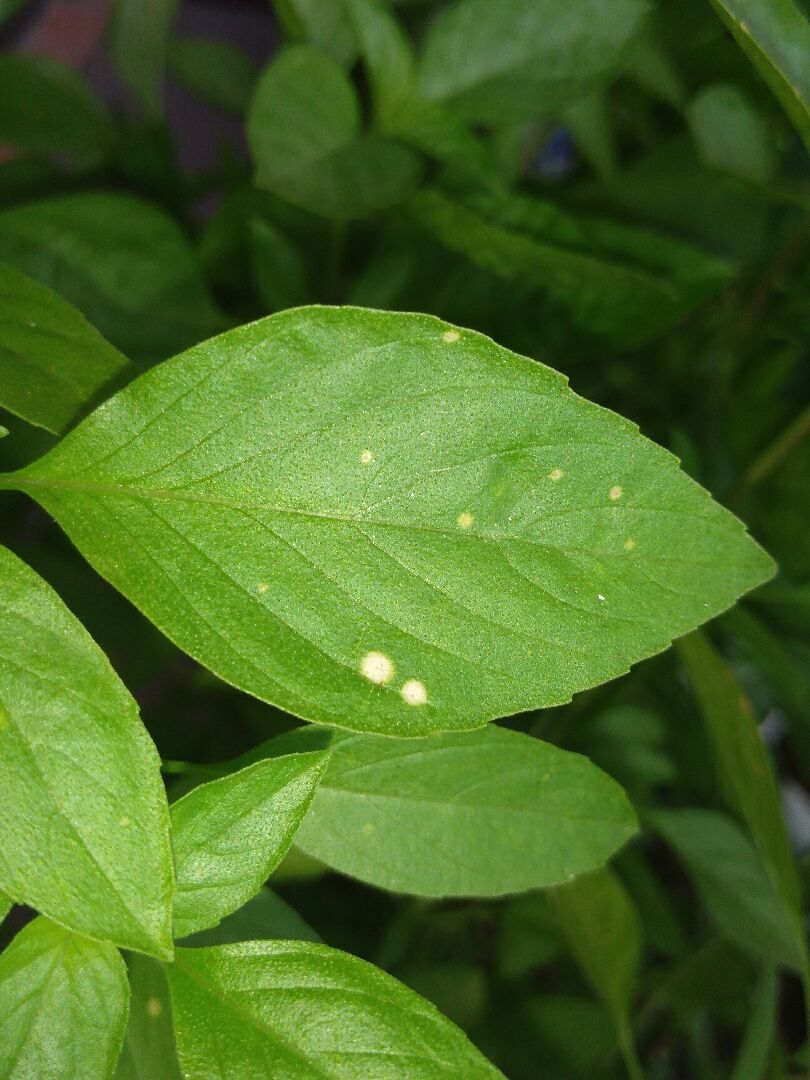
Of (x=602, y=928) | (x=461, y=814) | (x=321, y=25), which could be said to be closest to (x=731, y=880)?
(x=602, y=928)

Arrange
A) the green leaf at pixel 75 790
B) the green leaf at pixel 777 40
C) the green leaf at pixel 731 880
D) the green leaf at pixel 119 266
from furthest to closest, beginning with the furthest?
the green leaf at pixel 731 880, the green leaf at pixel 119 266, the green leaf at pixel 777 40, the green leaf at pixel 75 790

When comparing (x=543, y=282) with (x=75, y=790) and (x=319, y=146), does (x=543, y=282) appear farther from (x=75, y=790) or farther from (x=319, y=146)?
(x=75, y=790)

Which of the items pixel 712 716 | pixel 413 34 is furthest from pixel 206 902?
pixel 413 34

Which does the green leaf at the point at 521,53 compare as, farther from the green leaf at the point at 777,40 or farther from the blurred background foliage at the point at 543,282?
the green leaf at the point at 777,40

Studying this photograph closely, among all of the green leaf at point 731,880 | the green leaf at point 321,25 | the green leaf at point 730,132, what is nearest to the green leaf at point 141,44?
the green leaf at point 321,25

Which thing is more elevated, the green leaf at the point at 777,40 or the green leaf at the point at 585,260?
the green leaf at the point at 777,40

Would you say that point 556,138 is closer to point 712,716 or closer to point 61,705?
point 712,716
